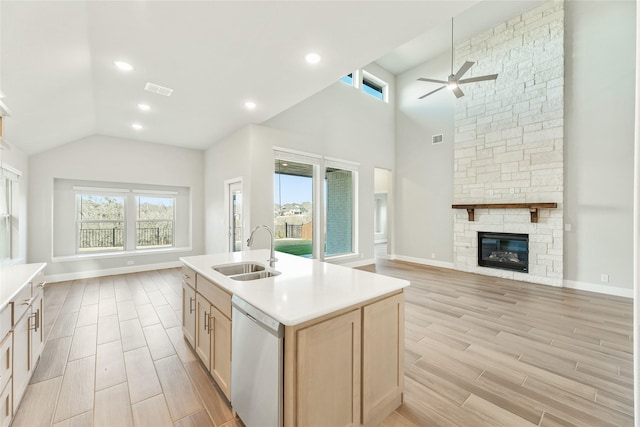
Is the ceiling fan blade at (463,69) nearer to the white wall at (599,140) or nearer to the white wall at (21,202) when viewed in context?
the white wall at (599,140)

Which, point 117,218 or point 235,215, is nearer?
point 235,215

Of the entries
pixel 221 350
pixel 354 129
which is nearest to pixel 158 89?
pixel 221 350

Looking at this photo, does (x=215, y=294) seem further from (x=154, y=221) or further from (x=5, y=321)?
(x=154, y=221)

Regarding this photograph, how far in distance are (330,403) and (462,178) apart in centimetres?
598

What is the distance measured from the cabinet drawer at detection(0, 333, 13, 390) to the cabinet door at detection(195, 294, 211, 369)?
110cm

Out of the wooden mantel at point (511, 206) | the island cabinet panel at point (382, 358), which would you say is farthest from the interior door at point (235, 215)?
the wooden mantel at point (511, 206)

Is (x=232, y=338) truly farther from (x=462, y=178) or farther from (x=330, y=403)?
(x=462, y=178)

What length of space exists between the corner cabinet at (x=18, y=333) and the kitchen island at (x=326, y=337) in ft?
3.61

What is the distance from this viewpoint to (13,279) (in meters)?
1.96

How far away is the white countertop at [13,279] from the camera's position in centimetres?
161

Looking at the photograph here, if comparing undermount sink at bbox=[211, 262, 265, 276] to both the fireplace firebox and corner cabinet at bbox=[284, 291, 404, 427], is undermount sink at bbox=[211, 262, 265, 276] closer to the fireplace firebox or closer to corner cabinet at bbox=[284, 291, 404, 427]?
corner cabinet at bbox=[284, 291, 404, 427]

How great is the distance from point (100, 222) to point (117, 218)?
30 centimetres

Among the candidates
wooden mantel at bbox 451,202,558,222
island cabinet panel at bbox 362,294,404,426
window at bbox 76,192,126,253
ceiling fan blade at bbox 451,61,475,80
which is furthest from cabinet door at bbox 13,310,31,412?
wooden mantel at bbox 451,202,558,222

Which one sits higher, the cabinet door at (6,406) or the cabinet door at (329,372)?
the cabinet door at (329,372)
